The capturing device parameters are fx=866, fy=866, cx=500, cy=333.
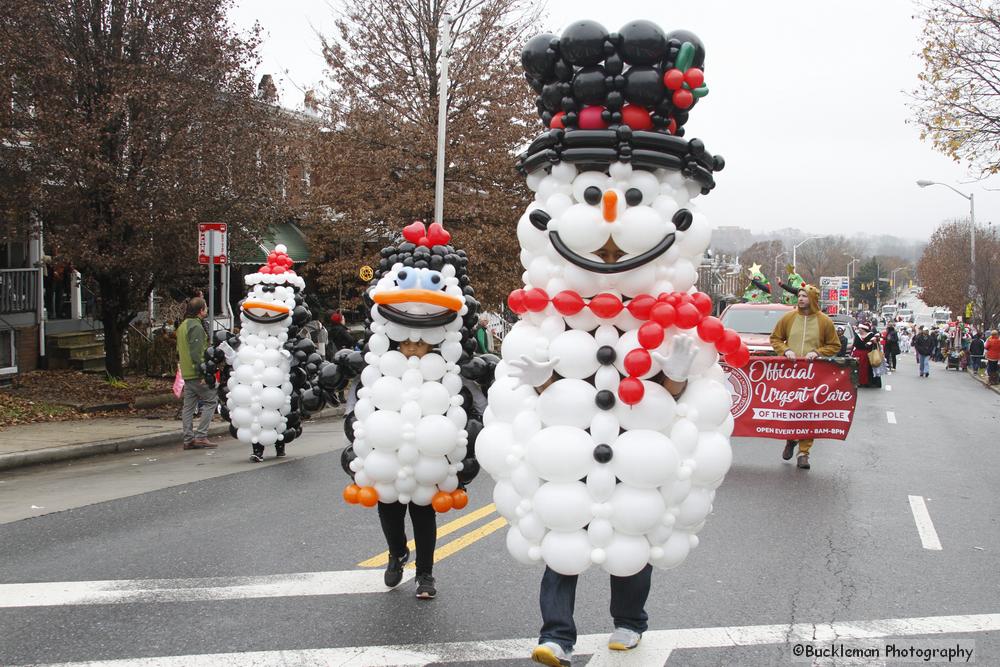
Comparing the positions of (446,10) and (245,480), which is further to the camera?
(446,10)

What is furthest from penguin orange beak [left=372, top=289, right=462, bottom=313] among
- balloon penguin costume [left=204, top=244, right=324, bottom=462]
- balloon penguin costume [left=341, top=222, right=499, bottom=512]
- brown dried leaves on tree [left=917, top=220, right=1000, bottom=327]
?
brown dried leaves on tree [left=917, top=220, right=1000, bottom=327]

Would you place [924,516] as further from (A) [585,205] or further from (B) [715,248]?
(B) [715,248]

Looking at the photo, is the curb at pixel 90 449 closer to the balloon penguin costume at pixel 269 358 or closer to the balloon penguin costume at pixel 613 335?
the balloon penguin costume at pixel 269 358

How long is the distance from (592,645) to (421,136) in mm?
16005

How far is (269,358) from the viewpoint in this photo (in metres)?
9.37

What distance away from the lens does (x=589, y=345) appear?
376 cm

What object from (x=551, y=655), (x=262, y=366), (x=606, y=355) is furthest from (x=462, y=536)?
(x=262, y=366)

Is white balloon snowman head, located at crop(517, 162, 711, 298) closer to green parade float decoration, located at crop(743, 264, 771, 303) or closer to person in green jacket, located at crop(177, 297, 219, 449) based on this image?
person in green jacket, located at crop(177, 297, 219, 449)

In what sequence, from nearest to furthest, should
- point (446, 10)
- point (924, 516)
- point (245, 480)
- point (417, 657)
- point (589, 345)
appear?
point (589, 345)
point (417, 657)
point (924, 516)
point (245, 480)
point (446, 10)

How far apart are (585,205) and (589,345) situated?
2.02ft

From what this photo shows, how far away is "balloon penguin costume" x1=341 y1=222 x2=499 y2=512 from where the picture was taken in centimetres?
477

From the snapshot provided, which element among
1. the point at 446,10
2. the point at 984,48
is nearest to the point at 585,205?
the point at 984,48

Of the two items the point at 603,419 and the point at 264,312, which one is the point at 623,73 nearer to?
the point at 603,419

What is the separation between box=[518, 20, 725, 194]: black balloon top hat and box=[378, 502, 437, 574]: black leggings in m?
2.17
